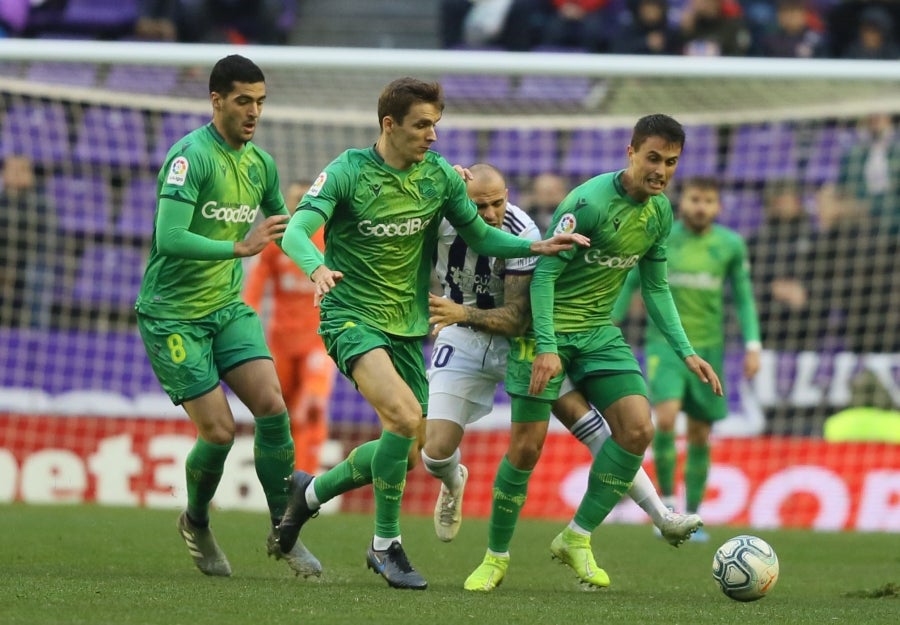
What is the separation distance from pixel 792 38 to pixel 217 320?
35.4 ft

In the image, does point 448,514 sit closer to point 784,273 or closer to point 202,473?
point 202,473

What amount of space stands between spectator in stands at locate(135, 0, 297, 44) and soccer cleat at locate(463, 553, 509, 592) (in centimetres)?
1067

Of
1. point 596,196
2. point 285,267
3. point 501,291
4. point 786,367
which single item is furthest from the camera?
point 786,367

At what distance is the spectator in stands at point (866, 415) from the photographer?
12789 mm

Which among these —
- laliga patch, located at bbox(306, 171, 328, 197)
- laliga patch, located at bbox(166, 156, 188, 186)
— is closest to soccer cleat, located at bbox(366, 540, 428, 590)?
laliga patch, located at bbox(306, 171, 328, 197)

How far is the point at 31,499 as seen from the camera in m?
12.5

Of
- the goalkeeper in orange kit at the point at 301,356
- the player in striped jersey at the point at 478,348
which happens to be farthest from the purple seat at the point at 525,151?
the player in striped jersey at the point at 478,348

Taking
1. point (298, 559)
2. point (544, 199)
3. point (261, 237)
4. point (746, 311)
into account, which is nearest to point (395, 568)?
point (298, 559)

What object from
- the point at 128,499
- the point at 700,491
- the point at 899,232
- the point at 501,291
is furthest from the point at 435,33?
the point at 501,291

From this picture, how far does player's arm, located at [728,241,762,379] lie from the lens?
408 inches

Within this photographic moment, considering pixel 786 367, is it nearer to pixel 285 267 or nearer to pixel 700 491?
pixel 700 491

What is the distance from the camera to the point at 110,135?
46.3 feet

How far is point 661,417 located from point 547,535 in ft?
3.76

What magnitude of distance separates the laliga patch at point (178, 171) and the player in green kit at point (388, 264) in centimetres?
65
